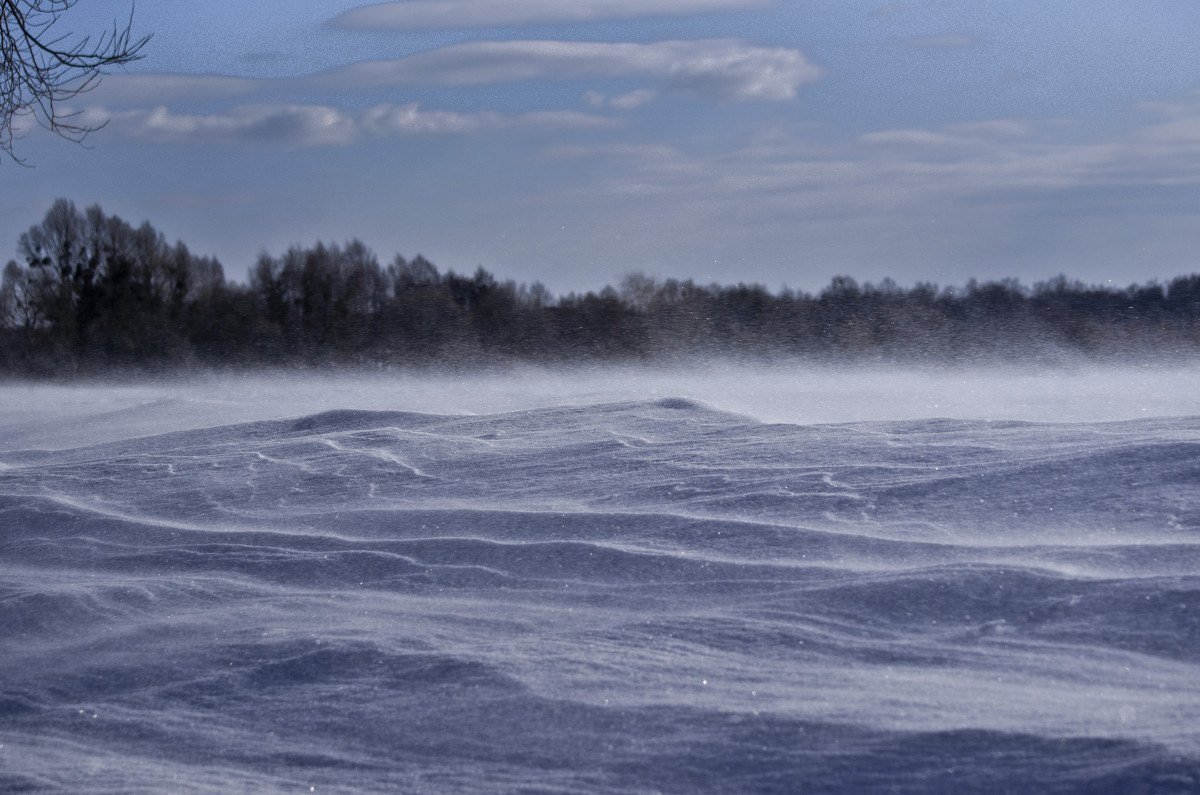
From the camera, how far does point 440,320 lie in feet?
22.5

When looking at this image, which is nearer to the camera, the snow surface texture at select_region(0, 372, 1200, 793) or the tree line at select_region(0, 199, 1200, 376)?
the snow surface texture at select_region(0, 372, 1200, 793)

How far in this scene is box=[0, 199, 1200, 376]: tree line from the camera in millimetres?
5688

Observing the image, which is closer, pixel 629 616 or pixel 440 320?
pixel 629 616

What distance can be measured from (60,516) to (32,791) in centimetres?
165

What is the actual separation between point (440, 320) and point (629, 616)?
17.4 ft

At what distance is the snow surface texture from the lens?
1305mm

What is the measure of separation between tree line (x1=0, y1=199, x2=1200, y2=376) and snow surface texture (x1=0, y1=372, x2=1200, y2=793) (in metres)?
2.76

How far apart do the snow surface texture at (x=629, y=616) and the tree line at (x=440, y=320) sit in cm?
276

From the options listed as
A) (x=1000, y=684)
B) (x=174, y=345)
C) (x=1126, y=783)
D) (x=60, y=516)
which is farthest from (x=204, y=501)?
(x=174, y=345)

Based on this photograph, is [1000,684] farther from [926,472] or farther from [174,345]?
[174,345]

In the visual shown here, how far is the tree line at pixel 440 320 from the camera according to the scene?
569 centimetres

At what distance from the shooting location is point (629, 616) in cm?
179

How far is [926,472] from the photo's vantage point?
2.53m

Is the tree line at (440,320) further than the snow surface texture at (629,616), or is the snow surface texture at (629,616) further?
the tree line at (440,320)
